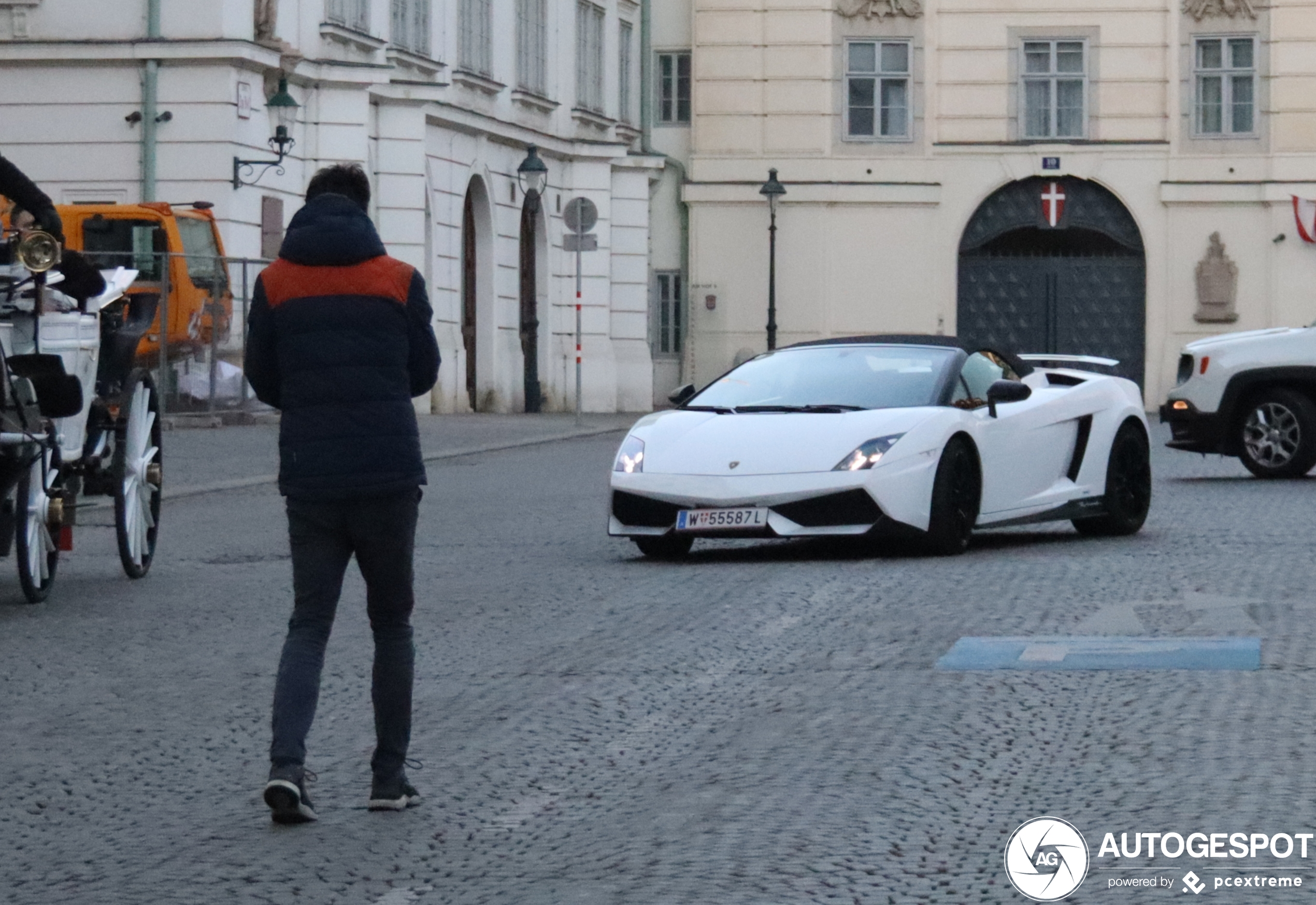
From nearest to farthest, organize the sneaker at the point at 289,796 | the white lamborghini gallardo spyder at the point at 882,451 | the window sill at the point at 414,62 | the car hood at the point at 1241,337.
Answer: the sneaker at the point at 289,796
the white lamborghini gallardo spyder at the point at 882,451
the car hood at the point at 1241,337
the window sill at the point at 414,62

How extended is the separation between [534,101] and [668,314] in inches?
336

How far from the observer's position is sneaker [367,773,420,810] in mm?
7273

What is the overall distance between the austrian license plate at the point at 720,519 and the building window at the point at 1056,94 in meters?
36.1

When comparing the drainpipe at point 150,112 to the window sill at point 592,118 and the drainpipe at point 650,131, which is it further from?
the drainpipe at point 650,131

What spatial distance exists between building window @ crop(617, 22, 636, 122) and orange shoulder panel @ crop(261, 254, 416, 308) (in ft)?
135

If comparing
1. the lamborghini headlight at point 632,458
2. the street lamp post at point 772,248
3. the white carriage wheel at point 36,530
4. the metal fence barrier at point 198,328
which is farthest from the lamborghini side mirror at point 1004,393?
the street lamp post at point 772,248

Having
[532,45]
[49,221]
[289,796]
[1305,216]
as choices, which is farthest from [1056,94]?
[289,796]

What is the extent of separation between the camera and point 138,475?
1374cm

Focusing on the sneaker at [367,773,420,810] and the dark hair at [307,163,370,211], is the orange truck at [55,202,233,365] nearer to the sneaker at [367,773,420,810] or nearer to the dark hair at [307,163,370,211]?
the dark hair at [307,163,370,211]

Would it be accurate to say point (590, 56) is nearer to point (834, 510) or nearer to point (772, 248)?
point (772, 248)

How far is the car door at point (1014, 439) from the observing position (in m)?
15.3

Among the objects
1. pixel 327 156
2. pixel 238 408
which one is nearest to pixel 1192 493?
pixel 238 408

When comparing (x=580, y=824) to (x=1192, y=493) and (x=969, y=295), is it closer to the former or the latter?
(x=1192, y=493)

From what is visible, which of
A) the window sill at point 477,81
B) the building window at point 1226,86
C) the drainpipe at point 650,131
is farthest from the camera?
the drainpipe at point 650,131
